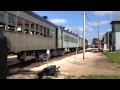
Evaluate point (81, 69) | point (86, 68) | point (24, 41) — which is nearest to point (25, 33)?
point (24, 41)

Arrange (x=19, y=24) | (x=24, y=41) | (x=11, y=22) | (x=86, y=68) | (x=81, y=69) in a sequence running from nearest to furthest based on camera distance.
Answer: (x=11, y=22), (x=19, y=24), (x=24, y=41), (x=81, y=69), (x=86, y=68)

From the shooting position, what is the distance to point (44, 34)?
25125 millimetres

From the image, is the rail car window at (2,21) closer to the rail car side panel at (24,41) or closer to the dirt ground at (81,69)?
the rail car side panel at (24,41)

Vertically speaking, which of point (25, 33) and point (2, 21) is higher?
point (2, 21)

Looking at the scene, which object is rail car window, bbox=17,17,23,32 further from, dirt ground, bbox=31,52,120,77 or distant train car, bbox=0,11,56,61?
dirt ground, bbox=31,52,120,77

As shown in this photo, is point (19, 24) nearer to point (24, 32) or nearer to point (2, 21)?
point (24, 32)

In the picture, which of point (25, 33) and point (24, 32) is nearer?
point (24, 32)

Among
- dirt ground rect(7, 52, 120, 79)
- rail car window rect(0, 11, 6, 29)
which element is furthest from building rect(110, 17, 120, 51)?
rail car window rect(0, 11, 6, 29)
